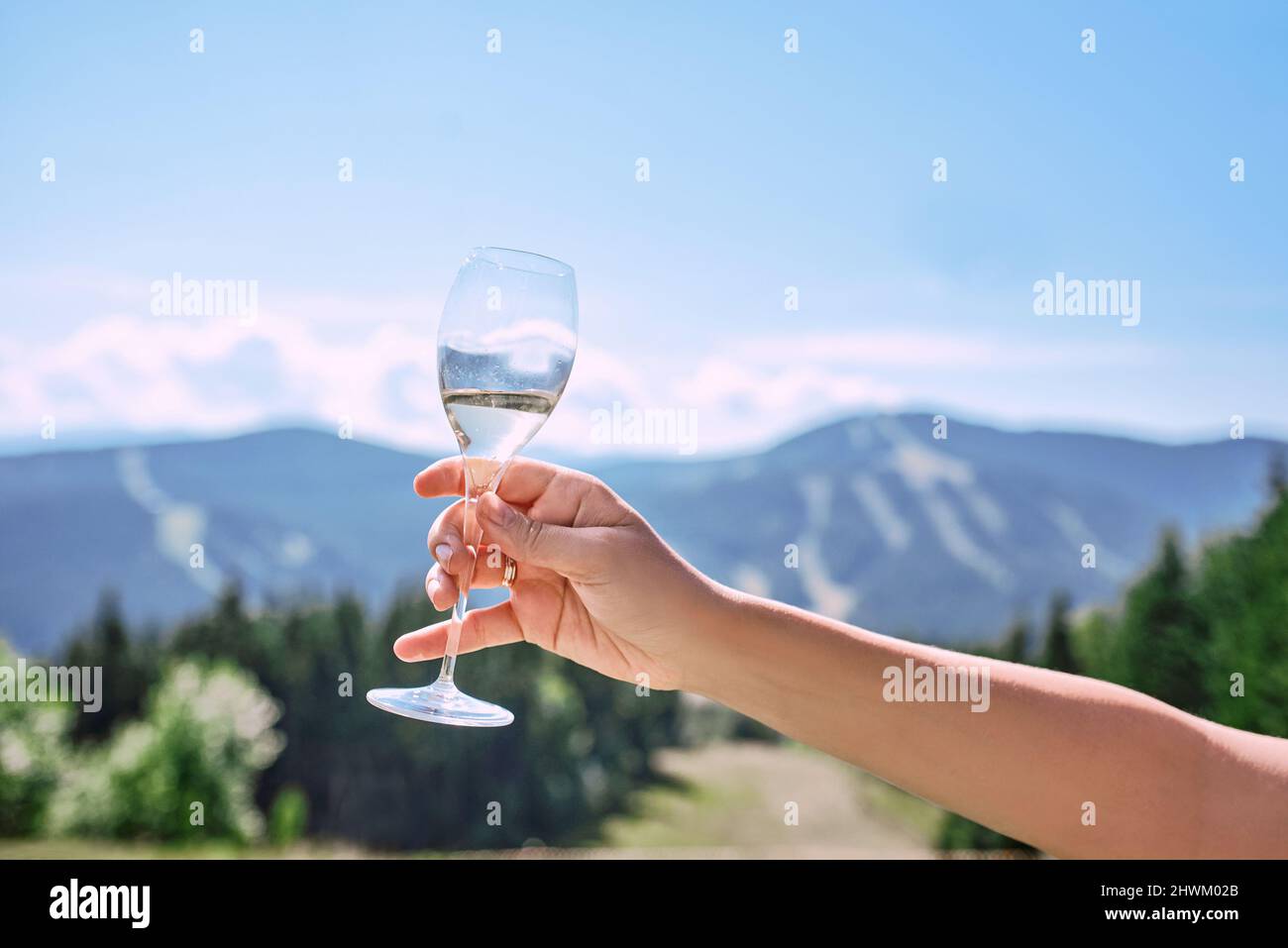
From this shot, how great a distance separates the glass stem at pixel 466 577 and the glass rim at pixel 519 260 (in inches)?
11.6

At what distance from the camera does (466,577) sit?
1629 mm

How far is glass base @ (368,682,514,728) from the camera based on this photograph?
1505 mm

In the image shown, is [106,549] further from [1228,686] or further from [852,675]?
[852,675]

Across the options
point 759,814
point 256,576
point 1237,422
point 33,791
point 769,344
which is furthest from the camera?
point 769,344

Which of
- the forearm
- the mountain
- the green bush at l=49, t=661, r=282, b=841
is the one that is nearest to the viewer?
the forearm

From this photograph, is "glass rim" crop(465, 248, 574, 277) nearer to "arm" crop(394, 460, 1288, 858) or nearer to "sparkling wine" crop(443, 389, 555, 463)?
"sparkling wine" crop(443, 389, 555, 463)

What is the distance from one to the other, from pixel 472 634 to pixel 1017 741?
0.84 meters

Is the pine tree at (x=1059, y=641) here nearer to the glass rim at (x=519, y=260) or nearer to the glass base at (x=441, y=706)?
the glass base at (x=441, y=706)

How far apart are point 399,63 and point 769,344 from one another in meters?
23.5

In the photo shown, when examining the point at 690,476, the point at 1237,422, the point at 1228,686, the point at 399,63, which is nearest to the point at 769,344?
the point at 690,476

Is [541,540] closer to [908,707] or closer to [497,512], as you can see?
[497,512]

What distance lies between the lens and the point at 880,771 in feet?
4.87

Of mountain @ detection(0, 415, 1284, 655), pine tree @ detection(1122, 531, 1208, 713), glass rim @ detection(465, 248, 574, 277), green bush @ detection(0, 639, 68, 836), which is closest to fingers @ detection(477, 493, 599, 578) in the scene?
glass rim @ detection(465, 248, 574, 277)
